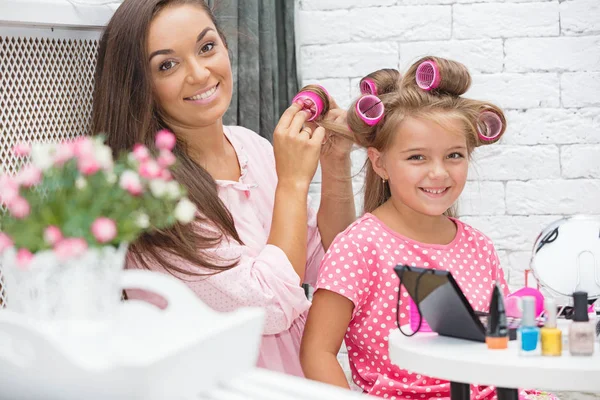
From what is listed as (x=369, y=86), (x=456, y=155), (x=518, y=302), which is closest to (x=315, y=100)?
(x=369, y=86)

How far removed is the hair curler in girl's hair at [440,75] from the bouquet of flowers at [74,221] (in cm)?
96

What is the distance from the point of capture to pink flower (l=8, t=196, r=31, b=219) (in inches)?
36.1

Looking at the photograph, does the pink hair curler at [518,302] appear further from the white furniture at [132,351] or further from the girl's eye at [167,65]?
the girl's eye at [167,65]

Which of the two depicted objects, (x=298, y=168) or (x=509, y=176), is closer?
(x=298, y=168)

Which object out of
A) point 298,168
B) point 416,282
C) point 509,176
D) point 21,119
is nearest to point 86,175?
point 416,282

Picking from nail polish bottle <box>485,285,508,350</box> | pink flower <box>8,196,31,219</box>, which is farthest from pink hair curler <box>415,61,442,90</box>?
pink flower <box>8,196,31,219</box>

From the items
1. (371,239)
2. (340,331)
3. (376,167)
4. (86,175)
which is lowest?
(340,331)

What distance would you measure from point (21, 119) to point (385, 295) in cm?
74

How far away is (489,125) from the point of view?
1.83 m

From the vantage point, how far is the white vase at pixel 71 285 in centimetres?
93

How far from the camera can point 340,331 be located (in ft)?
5.45

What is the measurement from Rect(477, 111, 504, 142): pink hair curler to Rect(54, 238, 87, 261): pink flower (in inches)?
42.8

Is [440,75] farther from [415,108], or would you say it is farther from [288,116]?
[288,116]

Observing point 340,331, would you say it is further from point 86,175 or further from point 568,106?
point 568,106
